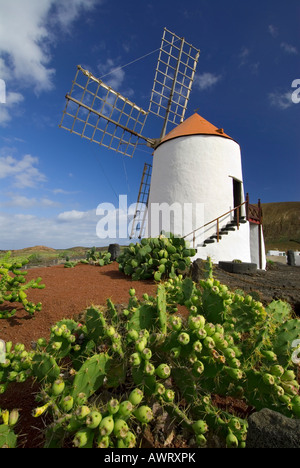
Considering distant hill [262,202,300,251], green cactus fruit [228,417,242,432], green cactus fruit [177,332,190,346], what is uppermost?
distant hill [262,202,300,251]

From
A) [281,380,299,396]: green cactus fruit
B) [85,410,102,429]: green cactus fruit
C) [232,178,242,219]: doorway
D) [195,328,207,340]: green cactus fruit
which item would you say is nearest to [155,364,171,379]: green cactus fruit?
[195,328,207,340]: green cactus fruit

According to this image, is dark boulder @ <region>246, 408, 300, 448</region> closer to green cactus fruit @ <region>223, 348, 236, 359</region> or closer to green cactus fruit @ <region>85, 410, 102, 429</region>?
green cactus fruit @ <region>223, 348, 236, 359</region>

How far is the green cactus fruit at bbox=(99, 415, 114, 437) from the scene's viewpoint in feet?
4.66

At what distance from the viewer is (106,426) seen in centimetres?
143

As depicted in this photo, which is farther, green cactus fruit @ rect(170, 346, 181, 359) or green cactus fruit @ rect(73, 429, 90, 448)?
green cactus fruit @ rect(170, 346, 181, 359)

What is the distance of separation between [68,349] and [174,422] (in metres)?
1.01

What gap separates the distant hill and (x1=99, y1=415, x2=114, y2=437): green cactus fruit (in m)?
56.4

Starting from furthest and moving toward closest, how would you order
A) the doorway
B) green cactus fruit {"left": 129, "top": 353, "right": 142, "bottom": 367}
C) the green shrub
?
the doorway → the green shrub → green cactus fruit {"left": 129, "top": 353, "right": 142, "bottom": 367}

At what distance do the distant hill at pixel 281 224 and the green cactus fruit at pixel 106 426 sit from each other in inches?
2220

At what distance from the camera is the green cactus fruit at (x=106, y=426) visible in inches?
56.0

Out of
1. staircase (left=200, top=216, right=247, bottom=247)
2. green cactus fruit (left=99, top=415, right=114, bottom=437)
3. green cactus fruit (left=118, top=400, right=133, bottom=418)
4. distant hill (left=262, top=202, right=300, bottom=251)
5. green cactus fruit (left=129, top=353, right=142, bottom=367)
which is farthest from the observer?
distant hill (left=262, top=202, right=300, bottom=251)

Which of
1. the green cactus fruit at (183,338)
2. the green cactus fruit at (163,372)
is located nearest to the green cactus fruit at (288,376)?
the green cactus fruit at (183,338)

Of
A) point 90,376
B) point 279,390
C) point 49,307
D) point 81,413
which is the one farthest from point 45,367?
point 49,307

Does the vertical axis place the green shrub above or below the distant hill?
below
